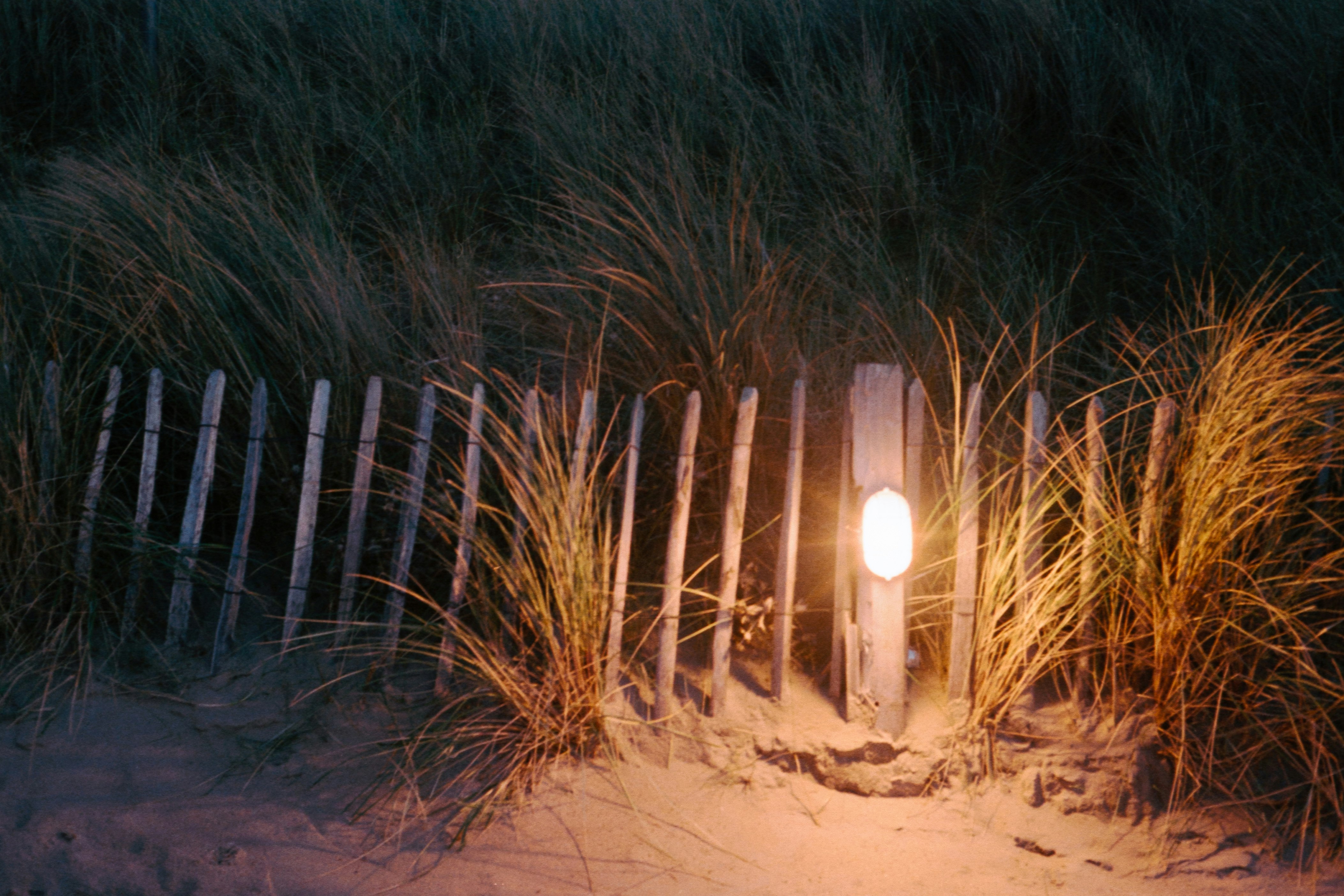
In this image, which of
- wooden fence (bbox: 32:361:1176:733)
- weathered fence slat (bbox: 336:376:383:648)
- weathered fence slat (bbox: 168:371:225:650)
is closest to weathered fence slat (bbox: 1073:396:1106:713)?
wooden fence (bbox: 32:361:1176:733)

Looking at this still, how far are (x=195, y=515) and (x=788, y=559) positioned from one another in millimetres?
1937

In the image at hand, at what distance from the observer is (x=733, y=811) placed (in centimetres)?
260

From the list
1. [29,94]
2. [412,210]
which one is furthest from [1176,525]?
[29,94]

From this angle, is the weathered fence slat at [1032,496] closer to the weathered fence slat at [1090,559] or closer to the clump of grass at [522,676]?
the weathered fence slat at [1090,559]

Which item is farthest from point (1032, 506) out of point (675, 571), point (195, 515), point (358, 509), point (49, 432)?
point (49, 432)

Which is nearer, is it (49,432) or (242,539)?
(242,539)

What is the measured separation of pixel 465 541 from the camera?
2.94 metres

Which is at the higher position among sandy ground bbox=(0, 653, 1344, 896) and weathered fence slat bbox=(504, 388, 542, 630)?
weathered fence slat bbox=(504, 388, 542, 630)

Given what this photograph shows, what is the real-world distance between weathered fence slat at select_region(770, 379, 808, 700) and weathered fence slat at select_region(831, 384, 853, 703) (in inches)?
5.3

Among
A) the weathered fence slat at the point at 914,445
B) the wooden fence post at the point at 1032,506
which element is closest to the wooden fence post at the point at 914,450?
the weathered fence slat at the point at 914,445

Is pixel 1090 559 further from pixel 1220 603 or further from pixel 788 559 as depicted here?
pixel 788 559

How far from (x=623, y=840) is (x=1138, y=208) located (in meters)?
4.03

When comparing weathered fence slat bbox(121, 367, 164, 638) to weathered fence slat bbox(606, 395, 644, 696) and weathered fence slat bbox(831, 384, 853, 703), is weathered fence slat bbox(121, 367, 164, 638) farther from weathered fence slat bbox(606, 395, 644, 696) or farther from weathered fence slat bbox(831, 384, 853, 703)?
weathered fence slat bbox(831, 384, 853, 703)

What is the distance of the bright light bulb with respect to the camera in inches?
107
